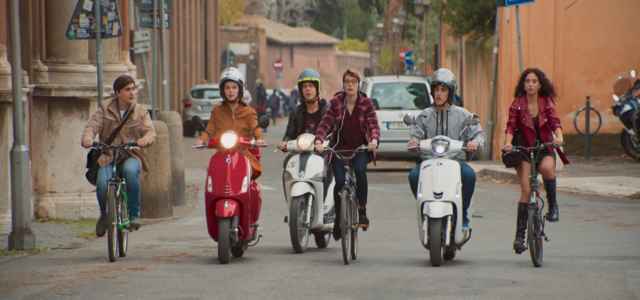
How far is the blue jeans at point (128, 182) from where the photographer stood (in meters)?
12.1

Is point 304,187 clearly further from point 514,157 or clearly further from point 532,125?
point 532,125

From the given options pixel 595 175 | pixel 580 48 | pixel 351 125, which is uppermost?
pixel 580 48

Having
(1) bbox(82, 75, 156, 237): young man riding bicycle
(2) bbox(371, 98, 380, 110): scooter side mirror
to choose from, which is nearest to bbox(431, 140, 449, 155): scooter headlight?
(1) bbox(82, 75, 156, 237): young man riding bicycle

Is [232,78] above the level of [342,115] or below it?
above

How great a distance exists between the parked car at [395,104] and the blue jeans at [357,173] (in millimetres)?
13266

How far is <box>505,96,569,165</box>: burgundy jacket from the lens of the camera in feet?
37.1

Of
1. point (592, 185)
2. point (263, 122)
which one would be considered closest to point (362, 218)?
point (263, 122)

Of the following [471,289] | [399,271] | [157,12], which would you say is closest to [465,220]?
[399,271]

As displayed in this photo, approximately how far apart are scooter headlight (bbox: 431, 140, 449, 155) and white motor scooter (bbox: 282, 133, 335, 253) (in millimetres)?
1313

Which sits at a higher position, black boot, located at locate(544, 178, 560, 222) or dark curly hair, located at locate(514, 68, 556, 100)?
dark curly hair, located at locate(514, 68, 556, 100)

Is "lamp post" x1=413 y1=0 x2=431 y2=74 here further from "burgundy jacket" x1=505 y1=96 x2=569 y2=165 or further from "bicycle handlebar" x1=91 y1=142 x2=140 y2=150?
"burgundy jacket" x1=505 y1=96 x2=569 y2=165

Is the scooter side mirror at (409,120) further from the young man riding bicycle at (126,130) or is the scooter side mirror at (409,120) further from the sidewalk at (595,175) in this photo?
the sidewalk at (595,175)

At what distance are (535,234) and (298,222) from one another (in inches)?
81.2

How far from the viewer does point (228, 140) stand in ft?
38.3
